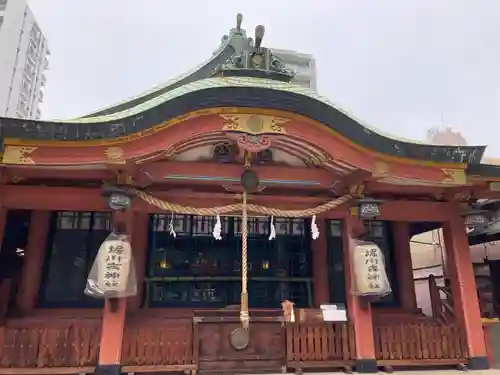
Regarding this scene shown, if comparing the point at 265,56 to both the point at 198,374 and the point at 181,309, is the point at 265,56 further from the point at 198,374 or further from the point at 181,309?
the point at 198,374

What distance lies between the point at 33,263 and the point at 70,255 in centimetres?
68

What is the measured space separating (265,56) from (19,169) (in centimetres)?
493

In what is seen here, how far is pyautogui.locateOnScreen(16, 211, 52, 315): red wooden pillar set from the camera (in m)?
7.92

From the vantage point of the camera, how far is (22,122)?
619 centimetres

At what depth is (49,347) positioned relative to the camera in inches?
255

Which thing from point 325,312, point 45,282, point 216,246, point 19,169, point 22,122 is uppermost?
point 22,122

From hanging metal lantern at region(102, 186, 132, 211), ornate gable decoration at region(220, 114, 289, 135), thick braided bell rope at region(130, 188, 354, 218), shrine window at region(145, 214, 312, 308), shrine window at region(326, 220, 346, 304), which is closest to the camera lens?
ornate gable decoration at region(220, 114, 289, 135)

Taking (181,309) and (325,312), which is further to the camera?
(181,309)

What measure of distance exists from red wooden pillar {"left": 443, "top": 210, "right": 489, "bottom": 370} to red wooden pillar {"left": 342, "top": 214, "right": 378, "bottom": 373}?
200 centimetres

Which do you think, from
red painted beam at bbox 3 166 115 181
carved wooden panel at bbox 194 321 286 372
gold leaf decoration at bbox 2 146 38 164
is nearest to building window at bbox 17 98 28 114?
red painted beam at bbox 3 166 115 181

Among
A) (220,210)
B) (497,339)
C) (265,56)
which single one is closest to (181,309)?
(220,210)

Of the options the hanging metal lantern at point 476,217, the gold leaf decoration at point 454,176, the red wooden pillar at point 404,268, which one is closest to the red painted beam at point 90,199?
the gold leaf decoration at point 454,176

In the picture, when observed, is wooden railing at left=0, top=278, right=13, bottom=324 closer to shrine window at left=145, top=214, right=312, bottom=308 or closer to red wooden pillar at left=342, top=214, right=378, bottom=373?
shrine window at left=145, top=214, right=312, bottom=308

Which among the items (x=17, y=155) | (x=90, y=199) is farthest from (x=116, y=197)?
(x=17, y=155)
